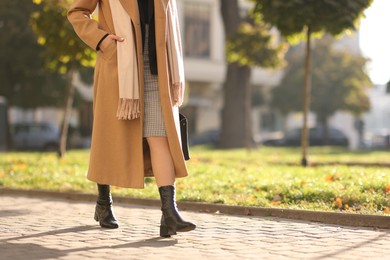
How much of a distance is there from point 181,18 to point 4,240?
152 ft

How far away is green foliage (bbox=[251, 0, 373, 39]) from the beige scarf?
854cm

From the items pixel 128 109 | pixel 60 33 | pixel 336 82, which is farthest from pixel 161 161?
pixel 336 82

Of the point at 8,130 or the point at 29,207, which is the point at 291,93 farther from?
the point at 29,207

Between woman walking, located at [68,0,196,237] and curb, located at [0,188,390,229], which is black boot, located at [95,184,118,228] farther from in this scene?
curb, located at [0,188,390,229]

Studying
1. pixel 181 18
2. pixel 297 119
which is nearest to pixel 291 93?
pixel 181 18

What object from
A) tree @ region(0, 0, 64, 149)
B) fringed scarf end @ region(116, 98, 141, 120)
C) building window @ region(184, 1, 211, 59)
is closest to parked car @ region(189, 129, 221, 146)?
building window @ region(184, 1, 211, 59)

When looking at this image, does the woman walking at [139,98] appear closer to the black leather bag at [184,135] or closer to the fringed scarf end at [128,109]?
the fringed scarf end at [128,109]

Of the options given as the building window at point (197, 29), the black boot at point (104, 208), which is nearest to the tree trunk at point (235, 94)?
the black boot at point (104, 208)

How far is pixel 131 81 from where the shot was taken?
221 inches

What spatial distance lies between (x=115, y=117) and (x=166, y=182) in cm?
64

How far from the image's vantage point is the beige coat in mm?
5645

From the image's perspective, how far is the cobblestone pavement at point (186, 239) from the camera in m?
5.11

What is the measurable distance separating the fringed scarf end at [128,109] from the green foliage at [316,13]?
8782mm

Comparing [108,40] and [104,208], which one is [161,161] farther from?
[108,40]
